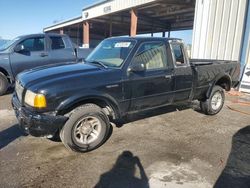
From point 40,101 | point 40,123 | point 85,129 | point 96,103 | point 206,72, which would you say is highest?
point 206,72

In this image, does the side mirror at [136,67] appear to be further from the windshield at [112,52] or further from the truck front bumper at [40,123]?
the truck front bumper at [40,123]

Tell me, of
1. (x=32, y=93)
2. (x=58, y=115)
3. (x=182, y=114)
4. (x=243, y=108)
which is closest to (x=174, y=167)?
(x=58, y=115)

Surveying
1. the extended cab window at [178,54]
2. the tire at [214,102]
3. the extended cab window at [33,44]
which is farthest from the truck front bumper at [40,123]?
the extended cab window at [33,44]

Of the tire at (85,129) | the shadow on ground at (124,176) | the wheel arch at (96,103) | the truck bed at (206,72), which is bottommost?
the shadow on ground at (124,176)

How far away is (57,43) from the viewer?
8.44 m

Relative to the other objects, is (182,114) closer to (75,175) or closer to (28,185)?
(75,175)

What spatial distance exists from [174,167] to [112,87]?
62.3 inches

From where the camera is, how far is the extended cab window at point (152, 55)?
4.43 m

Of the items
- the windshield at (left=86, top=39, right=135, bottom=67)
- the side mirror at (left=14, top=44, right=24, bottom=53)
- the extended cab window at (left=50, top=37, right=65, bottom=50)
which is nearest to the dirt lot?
the windshield at (left=86, top=39, right=135, bottom=67)

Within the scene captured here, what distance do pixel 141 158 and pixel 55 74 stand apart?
74.9 inches

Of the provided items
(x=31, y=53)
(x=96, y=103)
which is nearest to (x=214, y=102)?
(x=96, y=103)

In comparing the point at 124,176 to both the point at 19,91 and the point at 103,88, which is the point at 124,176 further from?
the point at 19,91

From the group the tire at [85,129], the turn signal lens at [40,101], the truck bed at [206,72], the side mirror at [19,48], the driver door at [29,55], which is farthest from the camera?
the driver door at [29,55]

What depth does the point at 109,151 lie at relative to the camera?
3986mm
